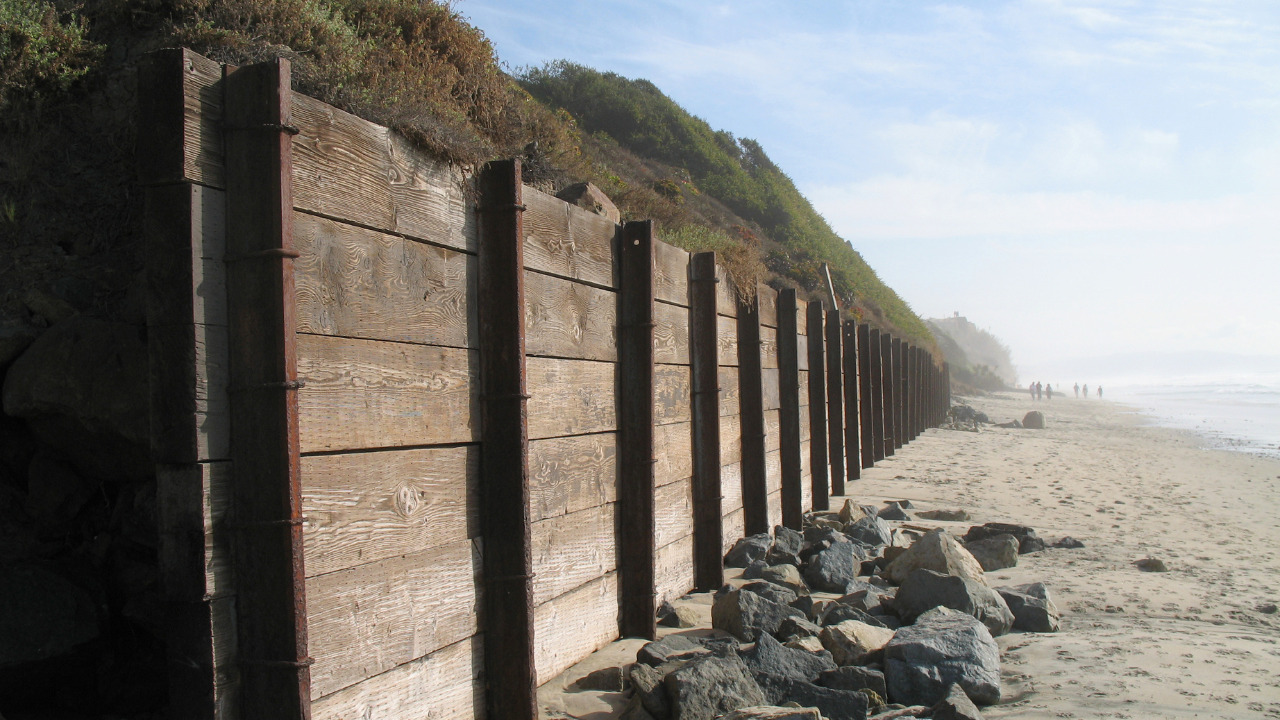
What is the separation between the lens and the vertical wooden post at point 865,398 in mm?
14469

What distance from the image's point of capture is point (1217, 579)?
7.02 m

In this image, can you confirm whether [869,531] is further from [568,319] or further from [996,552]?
[568,319]

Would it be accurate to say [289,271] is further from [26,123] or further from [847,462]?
[847,462]

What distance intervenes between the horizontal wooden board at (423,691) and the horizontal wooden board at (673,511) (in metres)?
1.71

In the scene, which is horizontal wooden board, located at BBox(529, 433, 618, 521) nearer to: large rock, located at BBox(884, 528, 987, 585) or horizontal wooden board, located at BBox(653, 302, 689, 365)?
horizontal wooden board, located at BBox(653, 302, 689, 365)

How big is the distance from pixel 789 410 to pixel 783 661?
176 inches

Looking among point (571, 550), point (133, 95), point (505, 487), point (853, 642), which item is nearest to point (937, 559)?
point (853, 642)

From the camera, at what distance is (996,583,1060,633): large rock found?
17.2ft

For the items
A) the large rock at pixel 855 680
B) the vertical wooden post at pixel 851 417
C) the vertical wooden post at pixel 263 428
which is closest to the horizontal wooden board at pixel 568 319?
the vertical wooden post at pixel 263 428

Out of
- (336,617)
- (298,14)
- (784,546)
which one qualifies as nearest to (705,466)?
(784,546)

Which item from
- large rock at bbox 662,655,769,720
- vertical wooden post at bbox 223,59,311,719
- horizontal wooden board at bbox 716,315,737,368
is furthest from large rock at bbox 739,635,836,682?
horizontal wooden board at bbox 716,315,737,368

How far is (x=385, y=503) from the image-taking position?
2945 millimetres

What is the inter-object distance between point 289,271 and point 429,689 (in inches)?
64.5

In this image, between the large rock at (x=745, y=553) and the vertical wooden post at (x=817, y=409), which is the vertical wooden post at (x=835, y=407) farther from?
the large rock at (x=745, y=553)
